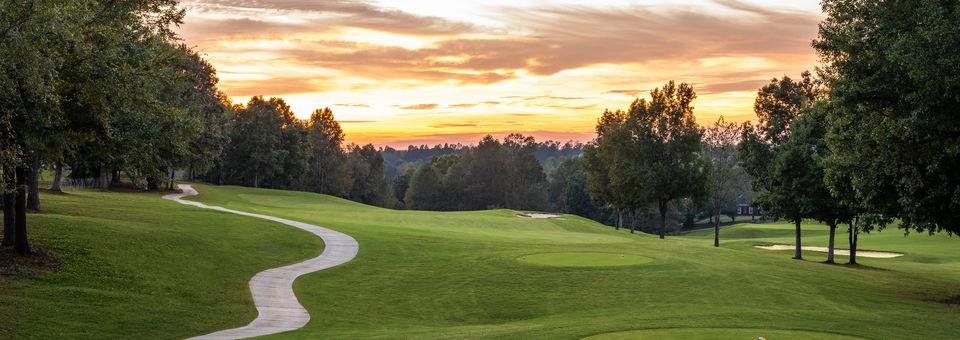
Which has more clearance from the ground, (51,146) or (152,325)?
(51,146)

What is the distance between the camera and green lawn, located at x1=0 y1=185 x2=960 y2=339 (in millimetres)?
19688

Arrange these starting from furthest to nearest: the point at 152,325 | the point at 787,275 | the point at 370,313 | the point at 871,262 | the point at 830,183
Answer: the point at 871,262 → the point at 787,275 → the point at 830,183 → the point at 370,313 → the point at 152,325

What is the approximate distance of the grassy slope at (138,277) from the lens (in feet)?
65.5

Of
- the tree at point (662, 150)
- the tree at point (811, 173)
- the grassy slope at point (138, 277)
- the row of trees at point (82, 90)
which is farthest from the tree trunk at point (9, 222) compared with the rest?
the tree at point (662, 150)

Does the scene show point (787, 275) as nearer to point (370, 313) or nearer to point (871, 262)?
point (370, 313)

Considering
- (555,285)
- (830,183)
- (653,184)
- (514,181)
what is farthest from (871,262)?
(514,181)

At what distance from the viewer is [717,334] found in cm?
1609

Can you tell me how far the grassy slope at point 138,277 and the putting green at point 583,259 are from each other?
11094 millimetres

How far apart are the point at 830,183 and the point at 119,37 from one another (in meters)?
25.3

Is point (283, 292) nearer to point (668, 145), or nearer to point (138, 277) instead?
point (138, 277)

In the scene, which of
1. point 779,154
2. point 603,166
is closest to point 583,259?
point 779,154

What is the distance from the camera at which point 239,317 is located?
74.1 feet

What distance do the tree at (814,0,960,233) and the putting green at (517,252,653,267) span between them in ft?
31.2

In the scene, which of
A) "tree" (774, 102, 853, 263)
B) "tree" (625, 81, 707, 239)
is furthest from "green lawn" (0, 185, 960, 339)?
"tree" (625, 81, 707, 239)
